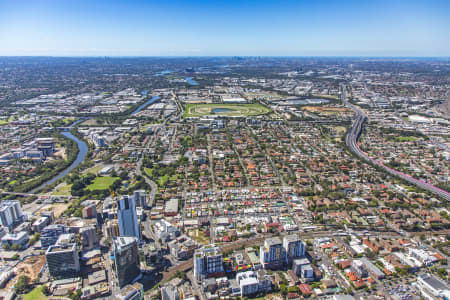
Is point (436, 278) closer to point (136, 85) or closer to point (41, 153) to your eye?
point (41, 153)

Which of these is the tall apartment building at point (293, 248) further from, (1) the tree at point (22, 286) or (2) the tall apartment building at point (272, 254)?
(1) the tree at point (22, 286)

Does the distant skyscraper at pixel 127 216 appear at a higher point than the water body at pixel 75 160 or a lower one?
higher

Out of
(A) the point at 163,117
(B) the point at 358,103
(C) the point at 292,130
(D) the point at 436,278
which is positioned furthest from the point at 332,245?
(B) the point at 358,103

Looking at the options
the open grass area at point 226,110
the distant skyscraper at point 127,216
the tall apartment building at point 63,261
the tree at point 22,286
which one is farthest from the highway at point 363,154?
the tree at point 22,286

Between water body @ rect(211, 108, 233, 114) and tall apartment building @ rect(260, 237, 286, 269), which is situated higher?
water body @ rect(211, 108, 233, 114)

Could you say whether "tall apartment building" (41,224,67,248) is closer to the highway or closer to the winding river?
the winding river

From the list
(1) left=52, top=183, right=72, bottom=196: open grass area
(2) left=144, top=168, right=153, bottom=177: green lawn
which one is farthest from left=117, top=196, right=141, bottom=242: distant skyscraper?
(2) left=144, top=168, right=153, bottom=177: green lawn
